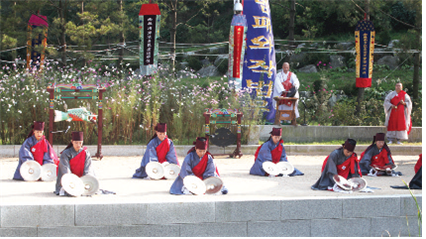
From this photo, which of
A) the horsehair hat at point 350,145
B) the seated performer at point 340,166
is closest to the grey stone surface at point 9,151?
the seated performer at point 340,166

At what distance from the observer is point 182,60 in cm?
2494

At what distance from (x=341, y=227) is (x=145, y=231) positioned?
106 inches

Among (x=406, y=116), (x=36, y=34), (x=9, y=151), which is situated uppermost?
(x=36, y=34)

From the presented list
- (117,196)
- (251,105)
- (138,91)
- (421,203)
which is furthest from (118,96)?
(421,203)

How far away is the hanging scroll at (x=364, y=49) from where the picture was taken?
13883mm

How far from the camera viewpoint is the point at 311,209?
642cm

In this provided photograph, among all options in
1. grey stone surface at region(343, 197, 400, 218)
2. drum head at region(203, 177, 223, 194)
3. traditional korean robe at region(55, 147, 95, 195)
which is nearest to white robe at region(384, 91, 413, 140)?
grey stone surface at region(343, 197, 400, 218)

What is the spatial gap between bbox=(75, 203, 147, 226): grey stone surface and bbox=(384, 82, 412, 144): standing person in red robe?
8524 millimetres

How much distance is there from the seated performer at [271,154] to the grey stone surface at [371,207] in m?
2.29

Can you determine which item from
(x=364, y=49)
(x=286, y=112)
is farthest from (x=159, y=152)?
(x=364, y=49)

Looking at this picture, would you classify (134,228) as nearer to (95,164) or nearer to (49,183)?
Result: (49,183)

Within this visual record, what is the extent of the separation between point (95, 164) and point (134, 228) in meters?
4.08

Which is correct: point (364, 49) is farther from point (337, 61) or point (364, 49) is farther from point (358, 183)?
point (337, 61)

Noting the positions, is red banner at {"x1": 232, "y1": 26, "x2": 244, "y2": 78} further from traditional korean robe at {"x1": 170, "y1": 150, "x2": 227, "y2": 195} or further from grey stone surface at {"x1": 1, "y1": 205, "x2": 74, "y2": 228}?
grey stone surface at {"x1": 1, "y1": 205, "x2": 74, "y2": 228}
